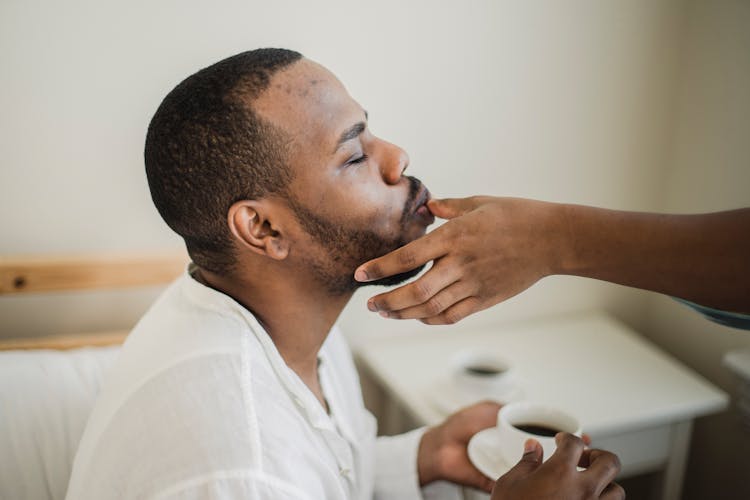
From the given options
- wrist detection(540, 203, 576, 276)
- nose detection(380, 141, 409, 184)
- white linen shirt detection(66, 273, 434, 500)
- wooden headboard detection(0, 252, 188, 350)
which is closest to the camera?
white linen shirt detection(66, 273, 434, 500)

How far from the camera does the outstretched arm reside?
84cm

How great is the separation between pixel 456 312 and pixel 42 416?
71cm

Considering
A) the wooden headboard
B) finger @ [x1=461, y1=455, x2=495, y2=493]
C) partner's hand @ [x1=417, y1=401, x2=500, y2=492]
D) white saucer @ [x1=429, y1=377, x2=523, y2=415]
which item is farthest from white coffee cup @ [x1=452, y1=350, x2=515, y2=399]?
the wooden headboard

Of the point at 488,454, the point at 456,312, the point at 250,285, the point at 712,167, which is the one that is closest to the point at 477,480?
the point at 488,454

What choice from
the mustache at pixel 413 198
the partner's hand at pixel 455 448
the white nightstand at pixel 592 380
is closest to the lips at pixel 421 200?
the mustache at pixel 413 198

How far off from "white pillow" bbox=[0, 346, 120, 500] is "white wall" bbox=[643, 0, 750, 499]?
1.46 metres

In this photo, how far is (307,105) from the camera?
947mm

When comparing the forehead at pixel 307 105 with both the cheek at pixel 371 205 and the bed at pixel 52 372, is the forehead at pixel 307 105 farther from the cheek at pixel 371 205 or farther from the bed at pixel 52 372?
the bed at pixel 52 372

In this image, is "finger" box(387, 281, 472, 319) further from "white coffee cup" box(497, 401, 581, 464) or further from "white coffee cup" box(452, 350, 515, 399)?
"white coffee cup" box(452, 350, 515, 399)

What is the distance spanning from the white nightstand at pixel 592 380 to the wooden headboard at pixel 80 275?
56 centimetres

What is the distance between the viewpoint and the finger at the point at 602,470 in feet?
2.84

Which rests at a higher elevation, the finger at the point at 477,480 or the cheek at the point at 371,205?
the cheek at the point at 371,205

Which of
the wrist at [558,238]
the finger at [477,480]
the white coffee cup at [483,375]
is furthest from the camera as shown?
the white coffee cup at [483,375]

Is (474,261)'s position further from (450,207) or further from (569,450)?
(569,450)
